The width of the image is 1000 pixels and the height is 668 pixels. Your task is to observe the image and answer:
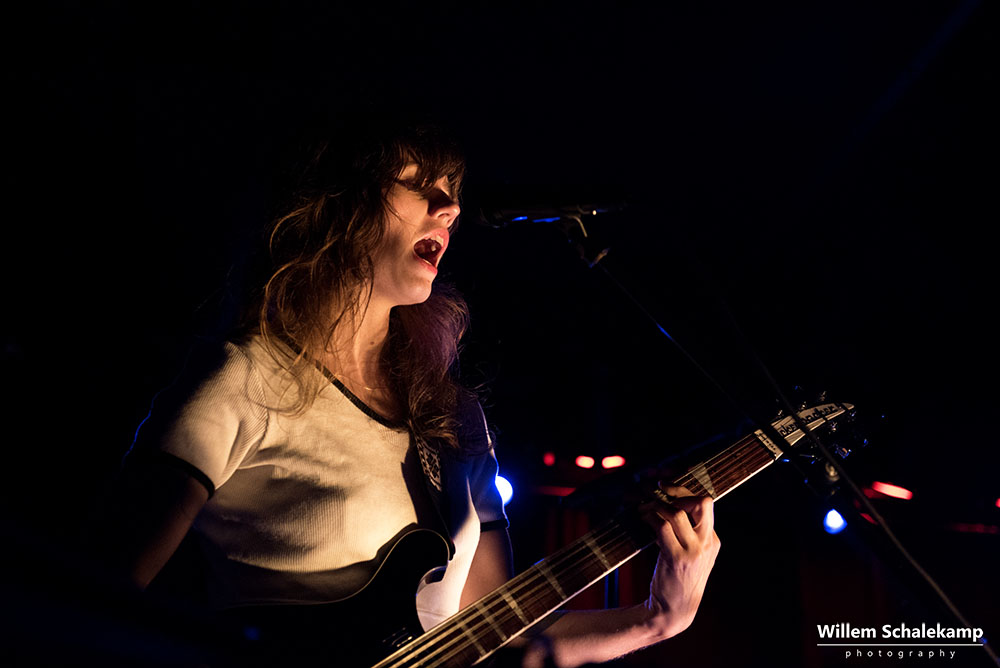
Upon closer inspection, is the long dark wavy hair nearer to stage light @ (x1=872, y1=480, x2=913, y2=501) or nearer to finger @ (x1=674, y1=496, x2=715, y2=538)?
finger @ (x1=674, y1=496, x2=715, y2=538)

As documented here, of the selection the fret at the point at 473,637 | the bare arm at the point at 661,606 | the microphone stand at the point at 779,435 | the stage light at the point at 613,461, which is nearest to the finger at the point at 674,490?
the bare arm at the point at 661,606

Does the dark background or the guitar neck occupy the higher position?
the dark background

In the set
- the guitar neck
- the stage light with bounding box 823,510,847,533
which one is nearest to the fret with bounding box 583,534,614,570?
the guitar neck

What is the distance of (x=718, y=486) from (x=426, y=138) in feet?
4.44

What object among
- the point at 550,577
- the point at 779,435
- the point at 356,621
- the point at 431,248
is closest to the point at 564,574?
the point at 550,577

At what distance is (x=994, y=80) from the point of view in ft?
10.6

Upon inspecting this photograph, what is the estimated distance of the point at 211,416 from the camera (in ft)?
4.66

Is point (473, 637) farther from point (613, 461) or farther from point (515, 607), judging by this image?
point (613, 461)

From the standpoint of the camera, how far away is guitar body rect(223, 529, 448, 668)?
1.27m

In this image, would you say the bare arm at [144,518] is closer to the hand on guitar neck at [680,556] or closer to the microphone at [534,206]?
the microphone at [534,206]

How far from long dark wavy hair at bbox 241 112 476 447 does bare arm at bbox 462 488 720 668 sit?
2.02 ft

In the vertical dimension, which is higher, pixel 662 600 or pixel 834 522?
pixel 834 522

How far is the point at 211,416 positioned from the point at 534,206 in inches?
34.0

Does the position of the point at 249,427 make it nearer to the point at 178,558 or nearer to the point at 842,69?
the point at 178,558
